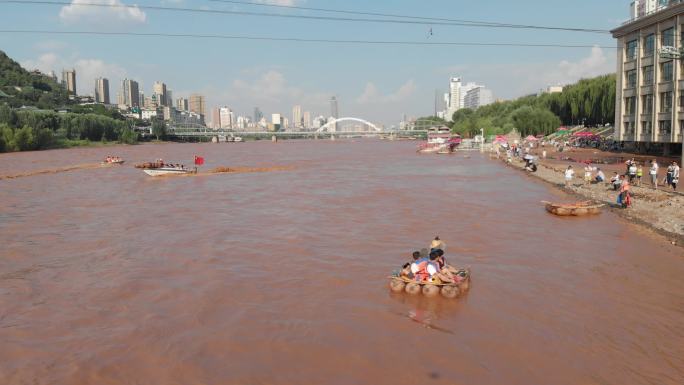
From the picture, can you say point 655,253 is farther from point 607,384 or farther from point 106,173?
point 106,173

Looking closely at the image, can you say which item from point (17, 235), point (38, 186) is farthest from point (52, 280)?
point (38, 186)

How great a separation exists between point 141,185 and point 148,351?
116ft

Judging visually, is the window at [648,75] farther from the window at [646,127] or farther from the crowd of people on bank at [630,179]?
the crowd of people on bank at [630,179]

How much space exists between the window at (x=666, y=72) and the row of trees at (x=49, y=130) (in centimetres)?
9257

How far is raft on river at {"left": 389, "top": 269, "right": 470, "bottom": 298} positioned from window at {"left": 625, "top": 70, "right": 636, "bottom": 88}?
52314mm

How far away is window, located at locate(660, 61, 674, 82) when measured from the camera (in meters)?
50.1

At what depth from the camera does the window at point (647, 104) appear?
53925 millimetres

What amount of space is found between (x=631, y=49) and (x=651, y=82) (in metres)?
5.74

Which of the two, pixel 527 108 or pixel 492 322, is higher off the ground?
pixel 527 108

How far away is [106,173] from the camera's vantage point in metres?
56.3

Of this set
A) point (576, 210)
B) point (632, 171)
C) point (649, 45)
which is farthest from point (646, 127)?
point (576, 210)

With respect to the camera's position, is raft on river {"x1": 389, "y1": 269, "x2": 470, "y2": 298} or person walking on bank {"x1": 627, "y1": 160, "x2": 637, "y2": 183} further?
person walking on bank {"x1": 627, "y1": 160, "x2": 637, "y2": 183}

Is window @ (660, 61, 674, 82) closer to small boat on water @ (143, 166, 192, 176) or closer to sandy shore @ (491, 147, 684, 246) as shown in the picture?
sandy shore @ (491, 147, 684, 246)

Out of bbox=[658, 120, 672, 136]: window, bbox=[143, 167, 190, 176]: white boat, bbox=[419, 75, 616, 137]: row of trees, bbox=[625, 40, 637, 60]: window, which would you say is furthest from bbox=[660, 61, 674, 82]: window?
bbox=[143, 167, 190, 176]: white boat
